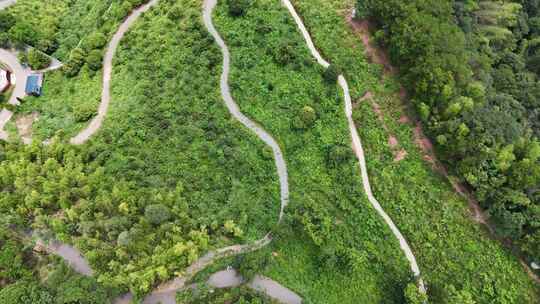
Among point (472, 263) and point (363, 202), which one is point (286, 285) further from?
point (472, 263)

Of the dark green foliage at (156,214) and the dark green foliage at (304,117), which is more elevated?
the dark green foliage at (304,117)

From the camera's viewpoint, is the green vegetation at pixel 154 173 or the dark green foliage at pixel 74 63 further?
the dark green foliage at pixel 74 63

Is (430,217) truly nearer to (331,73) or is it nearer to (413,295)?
(413,295)

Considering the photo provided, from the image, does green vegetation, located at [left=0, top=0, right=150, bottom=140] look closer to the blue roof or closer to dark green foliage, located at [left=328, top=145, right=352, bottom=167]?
the blue roof

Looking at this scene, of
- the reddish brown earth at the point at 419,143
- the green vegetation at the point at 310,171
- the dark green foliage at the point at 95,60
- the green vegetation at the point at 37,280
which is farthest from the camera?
the dark green foliage at the point at 95,60

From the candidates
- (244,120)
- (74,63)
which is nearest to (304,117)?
(244,120)

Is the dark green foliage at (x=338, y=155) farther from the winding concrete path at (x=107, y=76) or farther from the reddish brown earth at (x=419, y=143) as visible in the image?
the winding concrete path at (x=107, y=76)

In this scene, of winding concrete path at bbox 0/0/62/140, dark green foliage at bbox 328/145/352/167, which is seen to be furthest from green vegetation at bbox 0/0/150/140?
dark green foliage at bbox 328/145/352/167

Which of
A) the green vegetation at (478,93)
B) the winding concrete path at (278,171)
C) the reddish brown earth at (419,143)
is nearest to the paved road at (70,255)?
the winding concrete path at (278,171)
